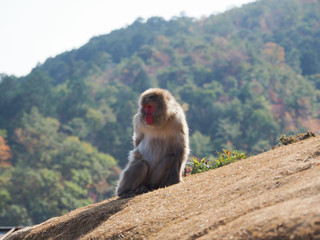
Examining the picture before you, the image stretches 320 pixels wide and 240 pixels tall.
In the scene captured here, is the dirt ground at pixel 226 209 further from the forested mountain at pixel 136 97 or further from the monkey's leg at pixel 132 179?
the forested mountain at pixel 136 97

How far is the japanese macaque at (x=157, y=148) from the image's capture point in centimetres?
674

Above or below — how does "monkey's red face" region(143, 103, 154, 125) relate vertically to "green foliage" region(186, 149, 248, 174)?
above

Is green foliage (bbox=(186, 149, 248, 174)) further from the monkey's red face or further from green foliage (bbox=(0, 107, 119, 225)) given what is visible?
green foliage (bbox=(0, 107, 119, 225))

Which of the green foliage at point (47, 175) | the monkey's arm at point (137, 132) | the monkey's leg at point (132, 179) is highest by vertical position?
the monkey's arm at point (137, 132)

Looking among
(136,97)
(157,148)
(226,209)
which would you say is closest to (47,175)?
(136,97)

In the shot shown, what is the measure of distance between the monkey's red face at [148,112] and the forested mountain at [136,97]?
3438 centimetres

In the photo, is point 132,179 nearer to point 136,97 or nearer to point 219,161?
point 219,161

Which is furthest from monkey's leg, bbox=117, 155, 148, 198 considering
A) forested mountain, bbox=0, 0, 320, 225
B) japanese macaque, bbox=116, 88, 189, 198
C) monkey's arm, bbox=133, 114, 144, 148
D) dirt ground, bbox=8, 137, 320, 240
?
forested mountain, bbox=0, 0, 320, 225

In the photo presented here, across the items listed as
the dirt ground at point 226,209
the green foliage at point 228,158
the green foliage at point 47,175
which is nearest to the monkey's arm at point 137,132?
the dirt ground at point 226,209

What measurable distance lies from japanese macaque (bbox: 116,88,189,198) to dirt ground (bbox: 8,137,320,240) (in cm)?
41

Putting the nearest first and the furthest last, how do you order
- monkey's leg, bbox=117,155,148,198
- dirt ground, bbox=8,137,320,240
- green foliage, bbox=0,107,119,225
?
1. dirt ground, bbox=8,137,320,240
2. monkey's leg, bbox=117,155,148,198
3. green foliage, bbox=0,107,119,225

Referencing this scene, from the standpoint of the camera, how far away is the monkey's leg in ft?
21.9

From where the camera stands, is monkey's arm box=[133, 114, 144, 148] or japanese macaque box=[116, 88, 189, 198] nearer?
japanese macaque box=[116, 88, 189, 198]

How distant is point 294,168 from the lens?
16.3 feet
